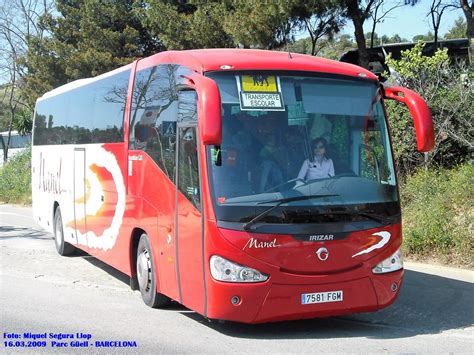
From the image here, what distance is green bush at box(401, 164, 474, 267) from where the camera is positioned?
390 inches

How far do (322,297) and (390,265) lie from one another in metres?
0.92

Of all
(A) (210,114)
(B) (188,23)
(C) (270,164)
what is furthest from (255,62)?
(B) (188,23)

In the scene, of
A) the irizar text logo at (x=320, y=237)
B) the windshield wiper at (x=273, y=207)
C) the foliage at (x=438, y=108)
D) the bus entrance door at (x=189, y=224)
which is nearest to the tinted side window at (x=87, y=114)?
the bus entrance door at (x=189, y=224)

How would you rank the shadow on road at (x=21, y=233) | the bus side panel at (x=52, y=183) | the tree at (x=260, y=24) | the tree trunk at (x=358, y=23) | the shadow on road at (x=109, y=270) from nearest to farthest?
the shadow on road at (x=109, y=270)
the bus side panel at (x=52, y=183)
the shadow on road at (x=21, y=233)
the tree at (x=260, y=24)
the tree trunk at (x=358, y=23)

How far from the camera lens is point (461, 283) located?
872cm

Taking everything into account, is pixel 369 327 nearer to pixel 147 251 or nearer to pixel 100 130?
pixel 147 251

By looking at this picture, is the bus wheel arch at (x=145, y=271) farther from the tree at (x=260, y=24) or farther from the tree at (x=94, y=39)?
the tree at (x=94, y=39)

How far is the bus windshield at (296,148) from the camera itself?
5895mm

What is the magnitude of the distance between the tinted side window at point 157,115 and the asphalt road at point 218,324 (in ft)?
5.81

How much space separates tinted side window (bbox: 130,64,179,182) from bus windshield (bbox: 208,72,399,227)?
94 centimetres

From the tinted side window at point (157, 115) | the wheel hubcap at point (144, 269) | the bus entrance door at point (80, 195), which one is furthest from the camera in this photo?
the bus entrance door at point (80, 195)

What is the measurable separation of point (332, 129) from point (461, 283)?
388 cm

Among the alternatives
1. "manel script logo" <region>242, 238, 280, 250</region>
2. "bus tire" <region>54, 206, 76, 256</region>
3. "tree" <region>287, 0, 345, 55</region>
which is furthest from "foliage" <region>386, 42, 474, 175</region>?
"manel script logo" <region>242, 238, 280, 250</region>

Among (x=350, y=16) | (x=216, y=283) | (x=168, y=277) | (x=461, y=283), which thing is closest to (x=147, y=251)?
(x=168, y=277)
